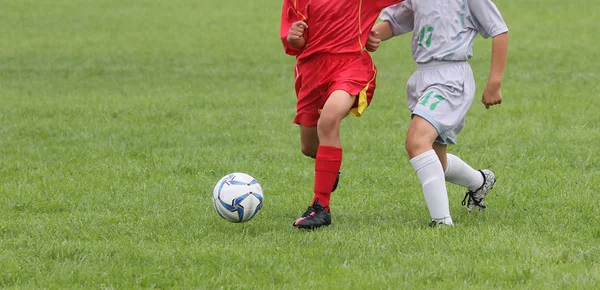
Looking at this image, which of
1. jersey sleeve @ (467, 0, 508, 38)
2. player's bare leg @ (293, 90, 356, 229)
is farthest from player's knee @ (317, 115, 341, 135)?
jersey sleeve @ (467, 0, 508, 38)

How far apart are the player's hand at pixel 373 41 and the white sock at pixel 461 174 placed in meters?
0.79

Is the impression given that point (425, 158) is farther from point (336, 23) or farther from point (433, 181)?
point (336, 23)

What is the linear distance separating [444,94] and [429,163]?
0.40 meters

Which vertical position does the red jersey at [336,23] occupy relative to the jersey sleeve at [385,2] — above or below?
below

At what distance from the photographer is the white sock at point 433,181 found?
18.0 feet

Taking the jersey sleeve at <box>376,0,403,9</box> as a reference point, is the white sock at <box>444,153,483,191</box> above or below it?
below

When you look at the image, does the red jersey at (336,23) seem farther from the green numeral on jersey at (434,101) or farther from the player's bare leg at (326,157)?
the green numeral on jersey at (434,101)

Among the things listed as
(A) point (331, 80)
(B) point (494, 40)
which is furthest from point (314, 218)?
(B) point (494, 40)

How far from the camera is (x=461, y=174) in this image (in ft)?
20.0

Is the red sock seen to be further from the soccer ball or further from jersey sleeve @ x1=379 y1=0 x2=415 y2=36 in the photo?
jersey sleeve @ x1=379 y1=0 x2=415 y2=36

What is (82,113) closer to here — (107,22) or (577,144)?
(577,144)

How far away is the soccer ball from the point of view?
5625 millimetres

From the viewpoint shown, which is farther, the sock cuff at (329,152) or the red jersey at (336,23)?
the red jersey at (336,23)

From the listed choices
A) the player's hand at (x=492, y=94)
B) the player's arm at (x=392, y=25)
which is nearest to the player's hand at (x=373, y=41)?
the player's arm at (x=392, y=25)
